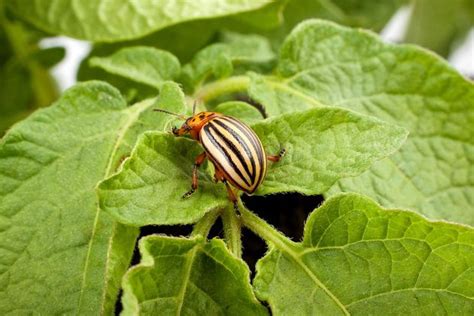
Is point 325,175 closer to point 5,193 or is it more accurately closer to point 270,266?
point 270,266

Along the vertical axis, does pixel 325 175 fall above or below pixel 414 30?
above

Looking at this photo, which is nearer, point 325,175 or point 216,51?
point 325,175

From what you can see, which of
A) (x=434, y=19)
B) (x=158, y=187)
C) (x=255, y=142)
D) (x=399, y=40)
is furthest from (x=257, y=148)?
(x=434, y=19)

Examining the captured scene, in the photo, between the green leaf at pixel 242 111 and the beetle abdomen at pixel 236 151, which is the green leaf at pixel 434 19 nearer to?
the green leaf at pixel 242 111

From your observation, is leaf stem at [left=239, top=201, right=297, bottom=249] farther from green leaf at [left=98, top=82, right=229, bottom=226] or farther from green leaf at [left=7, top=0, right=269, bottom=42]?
green leaf at [left=7, top=0, right=269, bottom=42]

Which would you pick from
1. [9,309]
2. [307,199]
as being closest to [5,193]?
[9,309]

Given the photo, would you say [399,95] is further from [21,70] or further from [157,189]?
[21,70]
